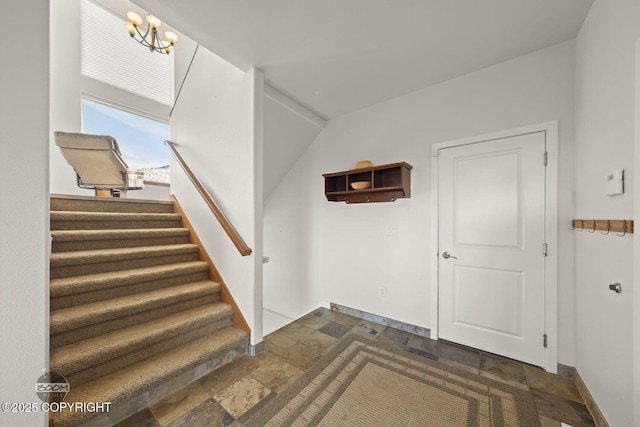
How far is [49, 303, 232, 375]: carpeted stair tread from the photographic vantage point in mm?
1454

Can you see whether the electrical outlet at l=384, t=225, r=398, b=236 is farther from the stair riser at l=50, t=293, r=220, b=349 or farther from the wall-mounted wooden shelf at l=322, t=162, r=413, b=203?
the stair riser at l=50, t=293, r=220, b=349

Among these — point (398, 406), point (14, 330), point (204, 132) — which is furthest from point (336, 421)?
point (204, 132)

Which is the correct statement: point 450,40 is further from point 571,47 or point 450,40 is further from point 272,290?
point 272,290

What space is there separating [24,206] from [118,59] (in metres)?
4.57

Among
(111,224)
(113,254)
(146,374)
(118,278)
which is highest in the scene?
(111,224)

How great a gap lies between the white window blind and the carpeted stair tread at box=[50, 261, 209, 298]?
3769 mm

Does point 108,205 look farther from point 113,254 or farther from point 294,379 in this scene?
point 294,379

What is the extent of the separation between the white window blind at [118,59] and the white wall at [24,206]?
3.82 meters

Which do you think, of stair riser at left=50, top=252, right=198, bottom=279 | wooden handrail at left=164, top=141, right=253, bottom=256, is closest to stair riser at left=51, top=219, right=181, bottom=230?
stair riser at left=50, top=252, right=198, bottom=279

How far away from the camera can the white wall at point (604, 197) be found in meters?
1.14

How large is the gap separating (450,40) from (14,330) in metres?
3.13

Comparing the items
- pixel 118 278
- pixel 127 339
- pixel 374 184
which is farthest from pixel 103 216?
pixel 374 184

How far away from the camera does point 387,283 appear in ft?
8.88

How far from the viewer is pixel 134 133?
425cm
